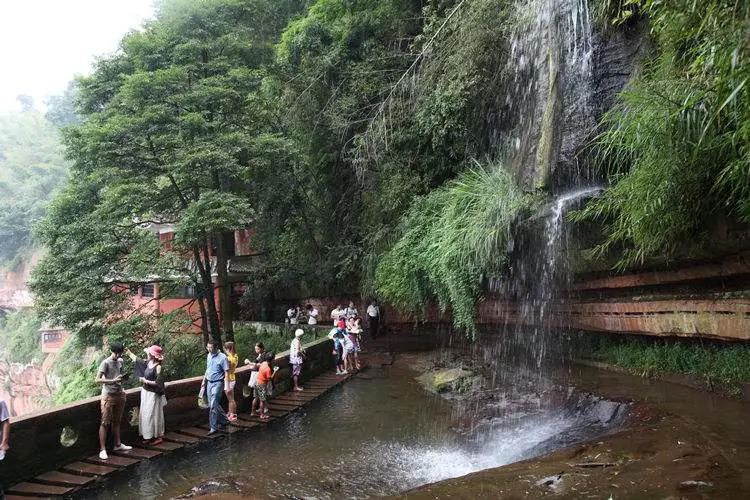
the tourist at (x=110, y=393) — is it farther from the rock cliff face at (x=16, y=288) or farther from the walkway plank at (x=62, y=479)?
the rock cliff face at (x=16, y=288)

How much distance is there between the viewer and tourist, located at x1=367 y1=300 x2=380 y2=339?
712 inches

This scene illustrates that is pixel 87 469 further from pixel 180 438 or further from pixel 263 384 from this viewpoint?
pixel 263 384

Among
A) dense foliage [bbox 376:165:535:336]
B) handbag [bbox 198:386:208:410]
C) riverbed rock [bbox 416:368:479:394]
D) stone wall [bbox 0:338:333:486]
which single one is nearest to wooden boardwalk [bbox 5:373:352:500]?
stone wall [bbox 0:338:333:486]

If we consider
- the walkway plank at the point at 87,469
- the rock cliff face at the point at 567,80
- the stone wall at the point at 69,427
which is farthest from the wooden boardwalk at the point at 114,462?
the rock cliff face at the point at 567,80

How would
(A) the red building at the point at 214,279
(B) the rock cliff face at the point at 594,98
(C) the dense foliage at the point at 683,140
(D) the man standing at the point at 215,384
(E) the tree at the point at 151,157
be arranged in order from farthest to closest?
(A) the red building at the point at 214,279
(E) the tree at the point at 151,157
(B) the rock cliff face at the point at 594,98
(D) the man standing at the point at 215,384
(C) the dense foliage at the point at 683,140

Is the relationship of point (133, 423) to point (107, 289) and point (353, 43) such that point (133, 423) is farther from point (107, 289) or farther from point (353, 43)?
point (353, 43)

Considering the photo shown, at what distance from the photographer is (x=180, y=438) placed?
7.98 m

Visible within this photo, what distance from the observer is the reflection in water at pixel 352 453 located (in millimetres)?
6102

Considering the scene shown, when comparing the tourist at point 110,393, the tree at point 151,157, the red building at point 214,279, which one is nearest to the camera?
the tourist at point 110,393

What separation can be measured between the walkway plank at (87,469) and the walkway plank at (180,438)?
1261 millimetres

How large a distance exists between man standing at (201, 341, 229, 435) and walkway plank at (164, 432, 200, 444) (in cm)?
36

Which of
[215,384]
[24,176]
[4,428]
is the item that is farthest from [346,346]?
[24,176]

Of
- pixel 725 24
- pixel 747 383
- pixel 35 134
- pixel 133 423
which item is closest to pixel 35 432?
pixel 133 423

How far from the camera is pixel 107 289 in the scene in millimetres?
14711
